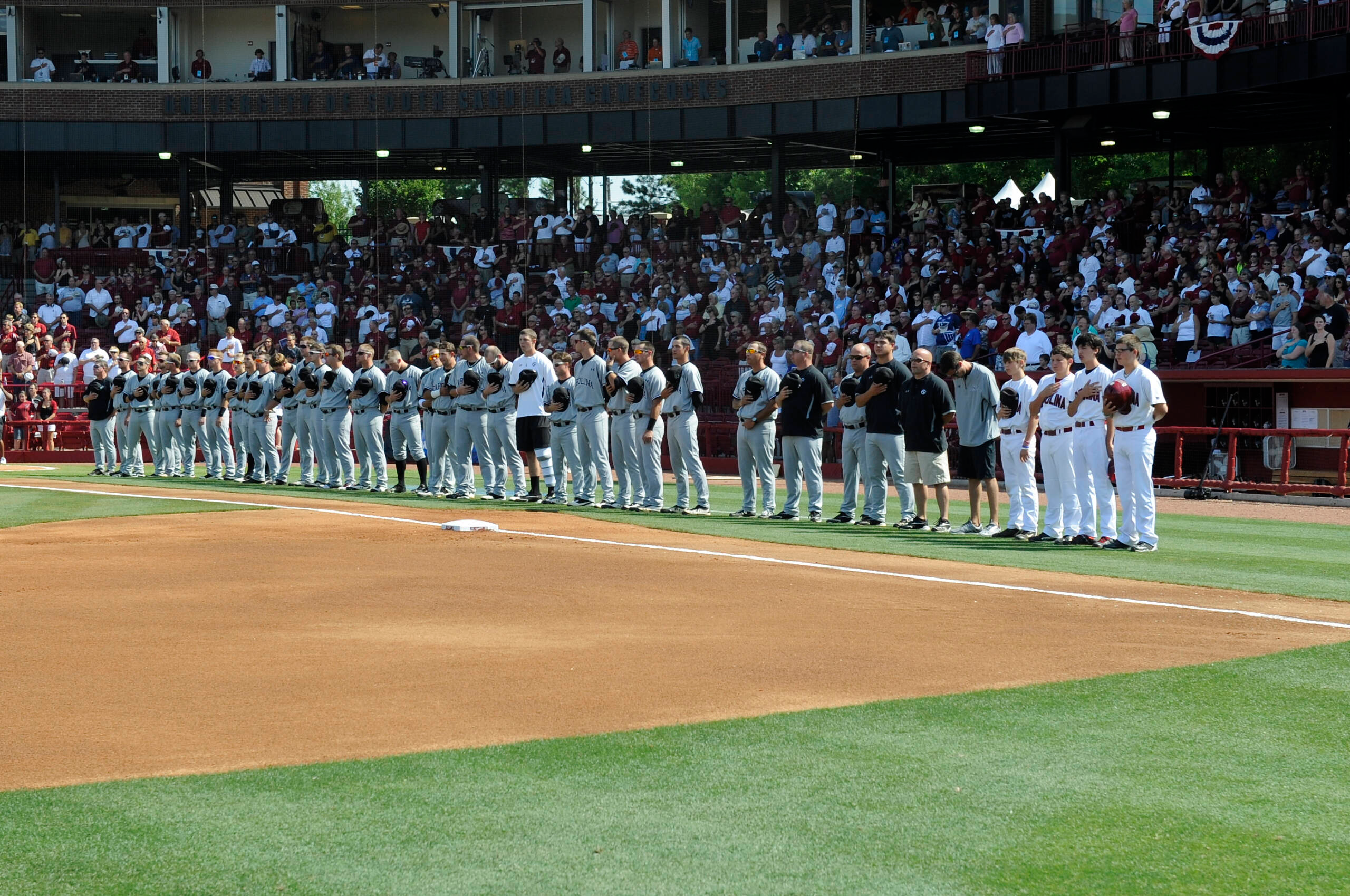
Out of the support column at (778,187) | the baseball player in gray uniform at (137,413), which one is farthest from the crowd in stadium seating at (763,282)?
the baseball player in gray uniform at (137,413)

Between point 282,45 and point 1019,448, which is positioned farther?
point 282,45

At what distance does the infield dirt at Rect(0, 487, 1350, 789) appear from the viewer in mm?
6289

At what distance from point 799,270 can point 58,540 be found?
838 inches

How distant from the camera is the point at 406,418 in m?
21.3

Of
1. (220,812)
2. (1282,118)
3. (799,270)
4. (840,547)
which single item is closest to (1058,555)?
(840,547)

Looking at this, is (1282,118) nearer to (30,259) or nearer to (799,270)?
(799,270)

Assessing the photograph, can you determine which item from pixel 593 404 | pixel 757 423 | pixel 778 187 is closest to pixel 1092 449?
pixel 757 423

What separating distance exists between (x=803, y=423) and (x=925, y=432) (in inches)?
68.7

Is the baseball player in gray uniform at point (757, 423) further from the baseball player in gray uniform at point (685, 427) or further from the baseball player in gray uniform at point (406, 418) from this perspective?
the baseball player in gray uniform at point (406, 418)

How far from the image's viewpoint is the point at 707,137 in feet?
123

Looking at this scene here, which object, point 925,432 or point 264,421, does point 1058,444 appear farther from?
point 264,421

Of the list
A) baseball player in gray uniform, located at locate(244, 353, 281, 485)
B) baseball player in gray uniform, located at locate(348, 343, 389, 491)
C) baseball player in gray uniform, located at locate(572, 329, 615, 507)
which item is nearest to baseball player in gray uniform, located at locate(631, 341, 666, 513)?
baseball player in gray uniform, located at locate(572, 329, 615, 507)

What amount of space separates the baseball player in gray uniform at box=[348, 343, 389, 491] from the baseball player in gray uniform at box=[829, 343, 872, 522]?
7.92 metres

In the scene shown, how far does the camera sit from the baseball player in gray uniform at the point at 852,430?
1614cm
